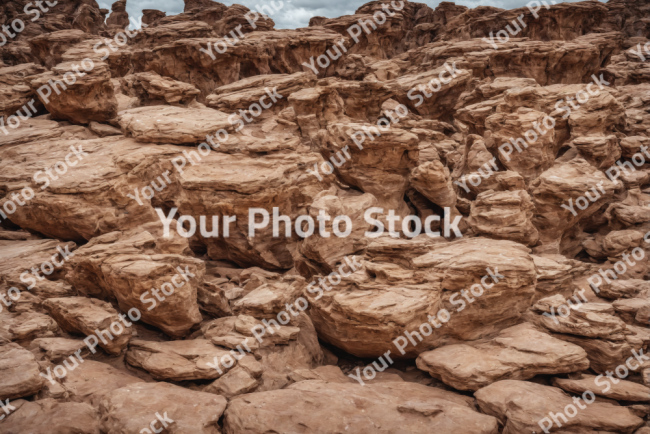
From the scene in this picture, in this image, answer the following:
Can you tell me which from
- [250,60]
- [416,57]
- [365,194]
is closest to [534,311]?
[365,194]

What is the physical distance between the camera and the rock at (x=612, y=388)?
817 cm

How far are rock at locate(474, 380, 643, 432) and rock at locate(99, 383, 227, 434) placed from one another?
16.7ft

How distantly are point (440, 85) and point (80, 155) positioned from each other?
15.5 m

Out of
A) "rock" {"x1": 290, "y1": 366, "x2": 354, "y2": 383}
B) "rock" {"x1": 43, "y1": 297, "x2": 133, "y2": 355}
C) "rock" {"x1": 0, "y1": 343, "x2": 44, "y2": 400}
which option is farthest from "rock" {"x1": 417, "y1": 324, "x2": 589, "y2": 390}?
"rock" {"x1": 0, "y1": 343, "x2": 44, "y2": 400}

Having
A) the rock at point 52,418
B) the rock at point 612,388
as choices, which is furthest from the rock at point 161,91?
the rock at point 612,388

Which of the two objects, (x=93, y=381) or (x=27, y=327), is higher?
(x=27, y=327)

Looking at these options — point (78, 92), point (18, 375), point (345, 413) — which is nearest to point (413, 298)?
point (345, 413)

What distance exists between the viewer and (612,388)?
27.5ft

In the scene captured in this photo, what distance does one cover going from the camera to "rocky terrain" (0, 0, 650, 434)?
25.8 ft

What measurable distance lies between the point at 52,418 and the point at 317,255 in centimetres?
673

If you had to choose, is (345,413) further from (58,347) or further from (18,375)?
(58,347)

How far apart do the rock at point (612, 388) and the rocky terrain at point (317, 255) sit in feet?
0.13

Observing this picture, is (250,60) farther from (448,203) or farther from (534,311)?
(534,311)

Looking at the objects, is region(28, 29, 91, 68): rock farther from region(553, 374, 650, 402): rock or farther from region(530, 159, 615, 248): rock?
region(553, 374, 650, 402): rock
